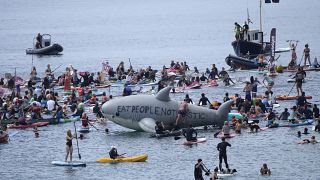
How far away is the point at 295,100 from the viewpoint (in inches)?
3206

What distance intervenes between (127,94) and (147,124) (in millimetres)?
14563

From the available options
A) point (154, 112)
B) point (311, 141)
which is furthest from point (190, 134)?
point (311, 141)

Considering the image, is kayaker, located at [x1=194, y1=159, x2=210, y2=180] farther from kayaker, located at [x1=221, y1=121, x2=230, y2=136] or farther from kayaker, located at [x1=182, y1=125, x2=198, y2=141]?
kayaker, located at [x1=221, y1=121, x2=230, y2=136]

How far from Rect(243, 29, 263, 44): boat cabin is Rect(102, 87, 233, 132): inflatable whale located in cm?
4191

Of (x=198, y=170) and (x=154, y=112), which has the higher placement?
(x=154, y=112)

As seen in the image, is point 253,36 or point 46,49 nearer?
point 253,36

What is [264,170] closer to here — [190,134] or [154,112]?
[190,134]

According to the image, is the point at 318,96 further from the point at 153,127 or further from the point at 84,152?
the point at 84,152

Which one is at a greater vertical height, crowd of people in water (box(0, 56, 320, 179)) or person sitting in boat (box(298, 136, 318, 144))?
crowd of people in water (box(0, 56, 320, 179))

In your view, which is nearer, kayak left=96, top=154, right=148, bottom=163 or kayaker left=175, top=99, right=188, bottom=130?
kayak left=96, top=154, right=148, bottom=163

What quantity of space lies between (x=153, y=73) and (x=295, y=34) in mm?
78260

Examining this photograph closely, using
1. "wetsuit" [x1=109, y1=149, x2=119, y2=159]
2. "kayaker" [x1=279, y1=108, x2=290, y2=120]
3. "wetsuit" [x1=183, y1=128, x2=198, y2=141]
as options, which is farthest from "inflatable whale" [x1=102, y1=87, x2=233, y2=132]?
"wetsuit" [x1=109, y1=149, x2=119, y2=159]

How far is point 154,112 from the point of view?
68625mm

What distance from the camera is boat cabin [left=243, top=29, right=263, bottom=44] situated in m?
110
